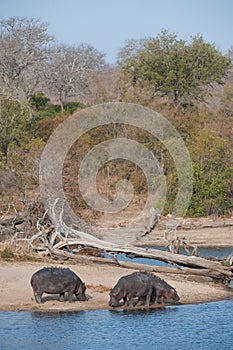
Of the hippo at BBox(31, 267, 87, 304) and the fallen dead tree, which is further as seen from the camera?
the fallen dead tree

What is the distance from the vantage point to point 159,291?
718 inches

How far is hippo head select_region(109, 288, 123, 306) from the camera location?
1762 centimetres

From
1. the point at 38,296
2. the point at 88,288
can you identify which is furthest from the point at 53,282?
the point at 88,288

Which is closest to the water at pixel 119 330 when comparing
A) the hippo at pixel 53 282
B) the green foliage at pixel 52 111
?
the hippo at pixel 53 282

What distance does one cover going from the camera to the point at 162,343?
602 inches

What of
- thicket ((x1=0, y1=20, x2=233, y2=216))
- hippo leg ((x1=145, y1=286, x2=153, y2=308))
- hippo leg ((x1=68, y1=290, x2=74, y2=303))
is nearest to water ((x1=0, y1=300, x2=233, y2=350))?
hippo leg ((x1=145, y1=286, x2=153, y2=308))

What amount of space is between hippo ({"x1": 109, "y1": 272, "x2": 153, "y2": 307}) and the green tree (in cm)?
3313

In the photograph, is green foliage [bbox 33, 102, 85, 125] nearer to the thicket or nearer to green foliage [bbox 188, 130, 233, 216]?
the thicket

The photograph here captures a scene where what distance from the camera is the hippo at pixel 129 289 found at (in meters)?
17.6

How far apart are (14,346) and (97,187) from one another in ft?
72.8

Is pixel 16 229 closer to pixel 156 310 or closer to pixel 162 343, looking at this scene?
pixel 156 310

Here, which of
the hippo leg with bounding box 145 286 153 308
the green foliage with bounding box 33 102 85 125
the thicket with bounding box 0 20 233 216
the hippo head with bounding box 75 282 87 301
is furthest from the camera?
the green foliage with bounding box 33 102 85 125

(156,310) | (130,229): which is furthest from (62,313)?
(130,229)

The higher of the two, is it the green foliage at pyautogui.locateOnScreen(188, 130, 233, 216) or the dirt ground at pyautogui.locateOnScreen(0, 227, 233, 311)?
the green foliage at pyautogui.locateOnScreen(188, 130, 233, 216)
